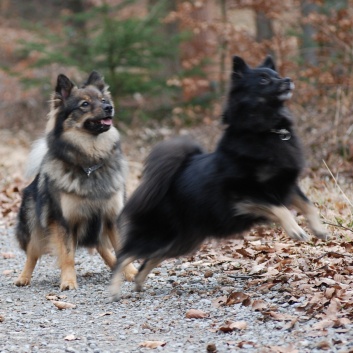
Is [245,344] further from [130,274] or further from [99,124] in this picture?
[99,124]

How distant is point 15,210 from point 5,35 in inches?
668

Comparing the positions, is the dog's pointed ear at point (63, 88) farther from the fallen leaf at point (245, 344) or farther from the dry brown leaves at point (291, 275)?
the fallen leaf at point (245, 344)

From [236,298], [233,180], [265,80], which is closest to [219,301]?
[236,298]

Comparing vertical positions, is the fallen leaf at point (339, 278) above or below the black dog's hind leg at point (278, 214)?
below

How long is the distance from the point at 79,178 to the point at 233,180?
222 cm

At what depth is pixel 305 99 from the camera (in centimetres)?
1291

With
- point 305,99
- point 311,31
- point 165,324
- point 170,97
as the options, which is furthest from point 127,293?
point 170,97

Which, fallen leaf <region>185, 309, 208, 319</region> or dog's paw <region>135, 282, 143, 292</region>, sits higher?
fallen leaf <region>185, 309, 208, 319</region>

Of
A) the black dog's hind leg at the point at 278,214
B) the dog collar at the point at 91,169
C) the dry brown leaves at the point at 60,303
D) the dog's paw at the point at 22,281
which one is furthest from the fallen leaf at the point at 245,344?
the dog's paw at the point at 22,281

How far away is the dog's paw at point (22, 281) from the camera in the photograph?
276 inches

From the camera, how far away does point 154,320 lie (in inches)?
203

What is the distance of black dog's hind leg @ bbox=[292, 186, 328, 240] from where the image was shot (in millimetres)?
5240

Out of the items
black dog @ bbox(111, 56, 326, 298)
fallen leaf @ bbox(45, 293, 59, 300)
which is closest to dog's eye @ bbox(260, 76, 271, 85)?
black dog @ bbox(111, 56, 326, 298)

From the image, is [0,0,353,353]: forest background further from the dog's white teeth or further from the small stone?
the dog's white teeth
